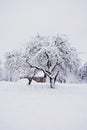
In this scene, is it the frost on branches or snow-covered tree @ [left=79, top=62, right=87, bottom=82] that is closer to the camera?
the frost on branches

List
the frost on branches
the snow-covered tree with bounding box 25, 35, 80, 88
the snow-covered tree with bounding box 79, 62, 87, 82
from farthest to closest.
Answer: the snow-covered tree with bounding box 79, 62, 87, 82 < the frost on branches < the snow-covered tree with bounding box 25, 35, 80, 88

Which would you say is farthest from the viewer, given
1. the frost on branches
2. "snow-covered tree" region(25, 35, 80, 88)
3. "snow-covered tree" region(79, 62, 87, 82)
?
"snow-covered tree" region(79, 62, 87, 82)

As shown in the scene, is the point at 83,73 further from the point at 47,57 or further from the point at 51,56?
the point at 51,56

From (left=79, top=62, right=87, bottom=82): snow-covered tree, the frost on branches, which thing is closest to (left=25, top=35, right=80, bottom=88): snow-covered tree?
the frost on branches

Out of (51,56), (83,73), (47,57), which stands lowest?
(83,73)

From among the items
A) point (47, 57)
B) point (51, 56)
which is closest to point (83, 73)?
point (47, 57)

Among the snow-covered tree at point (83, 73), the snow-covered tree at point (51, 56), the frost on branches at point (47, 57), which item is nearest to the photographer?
the snow-covered tree at point (51, 56)

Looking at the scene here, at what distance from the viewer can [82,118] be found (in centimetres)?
683

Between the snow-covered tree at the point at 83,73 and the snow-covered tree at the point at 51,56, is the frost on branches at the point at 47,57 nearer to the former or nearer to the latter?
the snow-covered tree at the point at 51,56

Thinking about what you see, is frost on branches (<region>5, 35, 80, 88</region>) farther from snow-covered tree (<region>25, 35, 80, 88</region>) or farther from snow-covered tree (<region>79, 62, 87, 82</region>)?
snow-covered tree (<region>79, 62, 87, 82</region>)

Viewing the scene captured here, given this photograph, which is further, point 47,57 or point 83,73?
point 83,73

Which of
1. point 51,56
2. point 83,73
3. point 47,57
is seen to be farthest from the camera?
point 83,73

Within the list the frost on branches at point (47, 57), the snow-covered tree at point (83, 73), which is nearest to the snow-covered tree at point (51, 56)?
the frost on branches at point (47, 57)

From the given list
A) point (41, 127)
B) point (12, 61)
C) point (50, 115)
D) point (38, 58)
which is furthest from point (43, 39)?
point (41, 127)
